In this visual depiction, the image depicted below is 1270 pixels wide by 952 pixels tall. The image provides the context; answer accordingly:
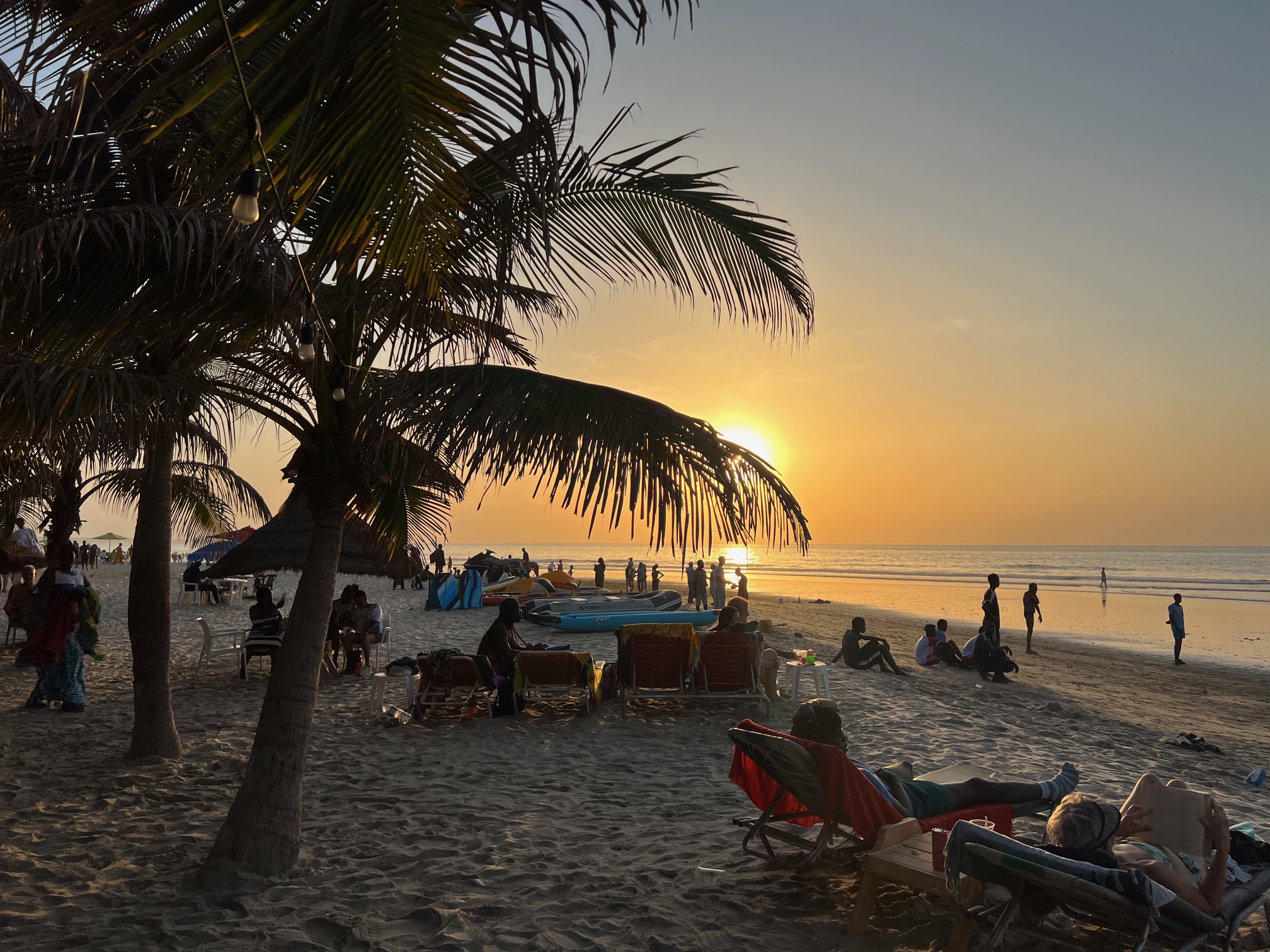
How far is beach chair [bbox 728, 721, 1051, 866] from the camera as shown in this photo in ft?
13.8

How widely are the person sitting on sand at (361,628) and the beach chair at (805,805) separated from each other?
7.85m

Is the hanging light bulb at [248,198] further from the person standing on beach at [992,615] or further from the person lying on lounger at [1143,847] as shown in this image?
the person standing on beach at [992,615]

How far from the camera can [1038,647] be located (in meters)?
19.4

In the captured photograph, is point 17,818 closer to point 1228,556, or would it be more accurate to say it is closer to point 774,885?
point 774,885

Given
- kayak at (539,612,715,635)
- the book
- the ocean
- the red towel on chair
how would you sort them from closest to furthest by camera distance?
the book
the red towel on chair
kayak at (539,612,715,635)
the ocean

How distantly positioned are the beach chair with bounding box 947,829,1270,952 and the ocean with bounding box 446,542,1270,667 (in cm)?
152

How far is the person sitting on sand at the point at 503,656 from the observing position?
343 inches

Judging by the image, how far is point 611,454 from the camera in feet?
13.1

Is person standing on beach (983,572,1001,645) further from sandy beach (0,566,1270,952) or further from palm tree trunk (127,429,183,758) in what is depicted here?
palm tree trunk (127,429,183,758)

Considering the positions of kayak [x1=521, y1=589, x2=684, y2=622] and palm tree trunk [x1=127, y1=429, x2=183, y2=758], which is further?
kayak [x1=521, y1=589, x2=684, y2=622]

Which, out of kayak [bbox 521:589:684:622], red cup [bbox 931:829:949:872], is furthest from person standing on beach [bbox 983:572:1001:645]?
red cup [bbox 931:829:949:872]

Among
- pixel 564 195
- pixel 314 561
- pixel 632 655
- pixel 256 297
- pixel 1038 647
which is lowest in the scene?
pixel 1038 647

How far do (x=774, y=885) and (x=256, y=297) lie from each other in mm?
4238

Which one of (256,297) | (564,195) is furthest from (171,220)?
(564,195)
